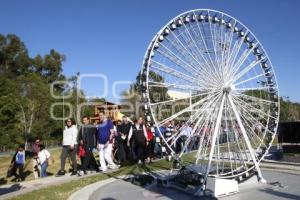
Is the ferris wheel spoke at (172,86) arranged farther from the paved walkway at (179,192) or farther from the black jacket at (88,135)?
the black jacket at (88,135)

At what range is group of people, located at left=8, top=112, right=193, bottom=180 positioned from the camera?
605 inches

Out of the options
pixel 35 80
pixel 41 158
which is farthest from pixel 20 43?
pixel 41 158

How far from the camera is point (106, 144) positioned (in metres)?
16.3

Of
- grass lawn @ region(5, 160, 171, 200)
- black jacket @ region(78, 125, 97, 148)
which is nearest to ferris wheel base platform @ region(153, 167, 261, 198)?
grass lawn @ region(5, 160, 171, 200)

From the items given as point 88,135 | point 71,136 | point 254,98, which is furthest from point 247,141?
point 71,136

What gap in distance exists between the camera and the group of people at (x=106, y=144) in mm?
15359

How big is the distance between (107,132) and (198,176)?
5.16 metres

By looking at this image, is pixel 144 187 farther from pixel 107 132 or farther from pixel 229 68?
pixel 229 68

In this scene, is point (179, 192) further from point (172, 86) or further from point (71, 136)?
point (71, 136)

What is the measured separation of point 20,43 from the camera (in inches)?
2694

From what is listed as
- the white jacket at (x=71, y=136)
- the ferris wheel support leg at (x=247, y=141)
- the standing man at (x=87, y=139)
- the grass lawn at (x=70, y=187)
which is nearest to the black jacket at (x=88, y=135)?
the standing man at (x=87, y=139)

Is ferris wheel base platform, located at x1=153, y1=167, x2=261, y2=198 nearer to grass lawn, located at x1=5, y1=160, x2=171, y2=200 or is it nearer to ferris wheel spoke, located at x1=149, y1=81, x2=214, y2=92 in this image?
grass lawn, located at x1=5, y1=160, x2=171, y2=200

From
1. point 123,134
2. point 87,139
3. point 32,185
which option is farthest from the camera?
point 123,134

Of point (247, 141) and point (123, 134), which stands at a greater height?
point (123, 134)
